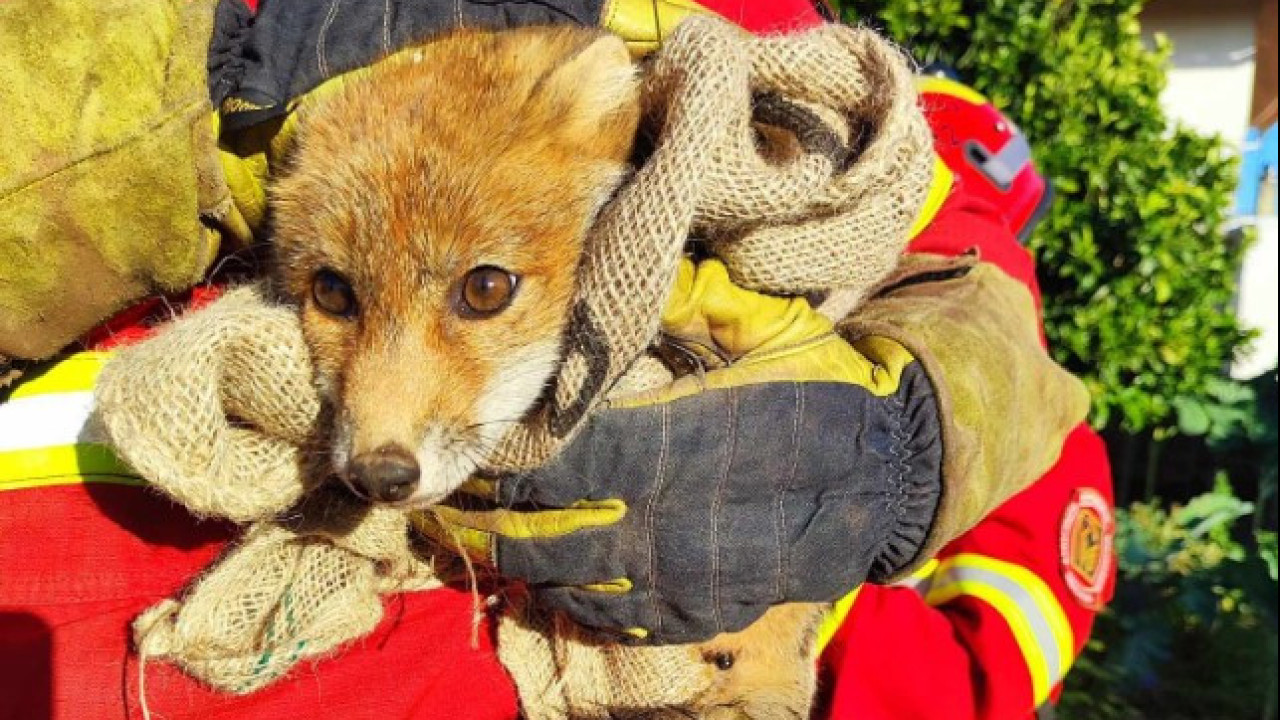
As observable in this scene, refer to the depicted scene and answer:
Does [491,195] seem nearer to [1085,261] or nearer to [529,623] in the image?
[529,623]

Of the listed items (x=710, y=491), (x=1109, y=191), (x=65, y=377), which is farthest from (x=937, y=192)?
(x=1109, y=191)

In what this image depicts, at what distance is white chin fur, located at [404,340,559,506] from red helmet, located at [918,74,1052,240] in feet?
5.53

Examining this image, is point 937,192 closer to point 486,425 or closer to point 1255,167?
point 486,425

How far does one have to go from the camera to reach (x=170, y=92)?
55.9 inches

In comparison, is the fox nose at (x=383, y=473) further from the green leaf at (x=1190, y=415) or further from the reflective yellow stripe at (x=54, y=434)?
the green leaf at (x=1190, y=415)

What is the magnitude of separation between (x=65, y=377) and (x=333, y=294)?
49 cm

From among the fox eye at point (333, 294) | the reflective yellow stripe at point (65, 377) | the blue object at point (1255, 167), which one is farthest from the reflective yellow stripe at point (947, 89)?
the blue object at point (1255, 167)

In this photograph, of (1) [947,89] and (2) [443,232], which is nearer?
(2) [443,232]

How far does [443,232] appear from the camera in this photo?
1.49 m

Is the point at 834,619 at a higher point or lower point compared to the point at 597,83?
lower

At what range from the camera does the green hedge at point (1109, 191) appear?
427cm

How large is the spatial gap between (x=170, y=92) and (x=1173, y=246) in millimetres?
4400

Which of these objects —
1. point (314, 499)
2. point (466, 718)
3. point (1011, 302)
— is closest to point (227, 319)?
point (314, 499)

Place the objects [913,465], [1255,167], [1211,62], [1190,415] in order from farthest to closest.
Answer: [1255,167]
[1211,62]
[1190,415]
[913,465]
